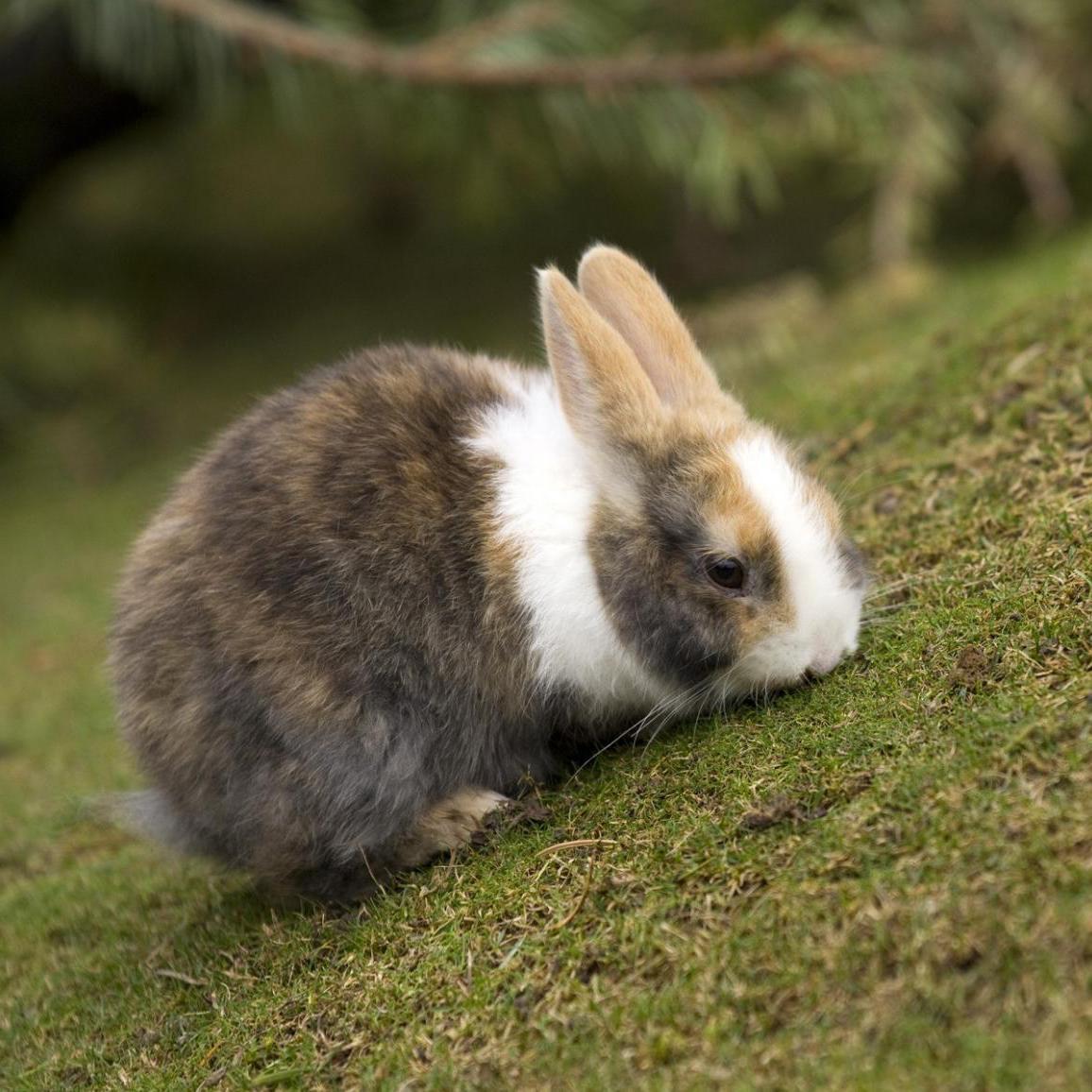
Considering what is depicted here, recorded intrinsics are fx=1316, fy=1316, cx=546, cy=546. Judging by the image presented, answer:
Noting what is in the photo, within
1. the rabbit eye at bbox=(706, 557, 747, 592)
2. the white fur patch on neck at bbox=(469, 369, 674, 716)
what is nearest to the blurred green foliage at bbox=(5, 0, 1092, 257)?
the white fur patch on neck at bbox=(469, 369, 674, 716)

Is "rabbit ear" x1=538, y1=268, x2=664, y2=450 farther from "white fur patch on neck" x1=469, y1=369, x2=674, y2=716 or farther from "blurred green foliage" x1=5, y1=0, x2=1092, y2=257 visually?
"blurred green foliage" x1=5, y1=0, x2=1092, y2=257

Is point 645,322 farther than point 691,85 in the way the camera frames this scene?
No

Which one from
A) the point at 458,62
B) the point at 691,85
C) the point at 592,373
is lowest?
the point at 592,373

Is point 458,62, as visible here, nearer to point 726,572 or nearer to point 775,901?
point 726,572

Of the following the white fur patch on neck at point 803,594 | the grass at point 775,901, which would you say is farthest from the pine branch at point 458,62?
the white fur patch on neck at point 803,594

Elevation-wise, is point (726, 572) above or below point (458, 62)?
below

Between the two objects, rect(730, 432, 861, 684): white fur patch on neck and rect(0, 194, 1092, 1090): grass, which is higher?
rect(730, 432, 861, 684): white fur patch on neck

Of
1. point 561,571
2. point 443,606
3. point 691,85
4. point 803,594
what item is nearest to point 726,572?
point 803,594
